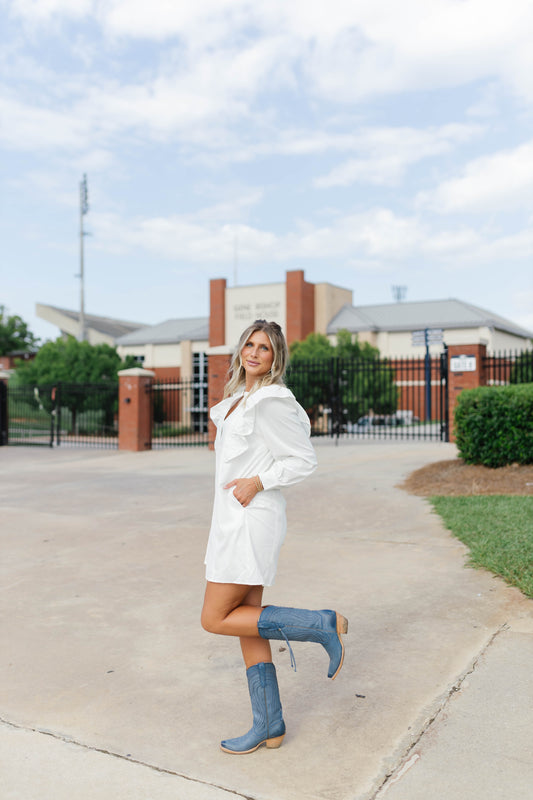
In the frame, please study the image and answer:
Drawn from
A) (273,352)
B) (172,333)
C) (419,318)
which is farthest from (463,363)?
(172,333)

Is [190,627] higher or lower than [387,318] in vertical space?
lower

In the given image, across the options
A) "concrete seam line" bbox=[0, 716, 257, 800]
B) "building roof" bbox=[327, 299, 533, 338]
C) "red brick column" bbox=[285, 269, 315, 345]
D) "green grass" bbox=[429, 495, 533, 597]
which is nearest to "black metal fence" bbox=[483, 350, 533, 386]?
"green grass" bbox=[429, 495, 533, 597]

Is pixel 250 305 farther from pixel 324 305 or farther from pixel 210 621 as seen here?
pixel 210 621

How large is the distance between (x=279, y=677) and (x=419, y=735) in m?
0.88

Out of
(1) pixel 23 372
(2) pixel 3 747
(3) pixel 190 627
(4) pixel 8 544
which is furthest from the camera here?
(1) pixel 23 372

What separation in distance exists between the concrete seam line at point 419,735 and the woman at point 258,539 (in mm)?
384

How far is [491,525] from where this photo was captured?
6391mm

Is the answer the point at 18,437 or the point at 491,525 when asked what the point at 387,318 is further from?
the point at 491,525

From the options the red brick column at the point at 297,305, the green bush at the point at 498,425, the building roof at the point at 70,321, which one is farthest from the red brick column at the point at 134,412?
the building roof at the point at 70,321

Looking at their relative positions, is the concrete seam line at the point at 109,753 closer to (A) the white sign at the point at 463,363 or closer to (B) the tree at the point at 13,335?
(A) the white sign at the point at 463,363

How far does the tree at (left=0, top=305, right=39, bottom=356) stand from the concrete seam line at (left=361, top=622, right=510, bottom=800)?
45.6 meters

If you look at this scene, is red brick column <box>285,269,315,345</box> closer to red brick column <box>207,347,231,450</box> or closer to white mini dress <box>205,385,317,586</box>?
red brick column <box>207,347,231,450</box>

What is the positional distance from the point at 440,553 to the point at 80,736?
3713mm

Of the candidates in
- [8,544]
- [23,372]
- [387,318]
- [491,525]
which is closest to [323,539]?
[491,525]
